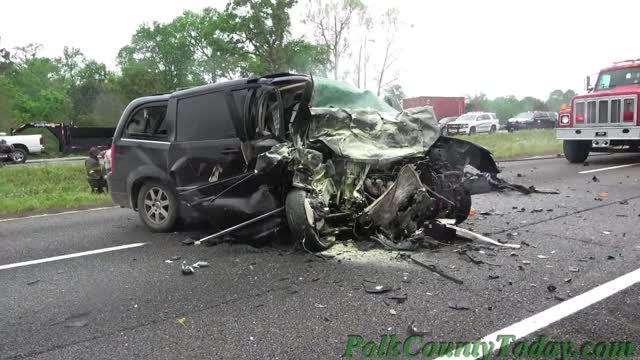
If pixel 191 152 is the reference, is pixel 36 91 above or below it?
above

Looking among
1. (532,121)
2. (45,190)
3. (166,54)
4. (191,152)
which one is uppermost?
(166,54)

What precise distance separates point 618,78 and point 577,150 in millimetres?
2158

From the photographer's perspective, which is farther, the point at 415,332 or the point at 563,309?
the point at 563,309

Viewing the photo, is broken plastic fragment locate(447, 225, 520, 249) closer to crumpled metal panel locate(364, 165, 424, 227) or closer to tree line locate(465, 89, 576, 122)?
crumpled metal panel locate(364, 165, 424, 227)

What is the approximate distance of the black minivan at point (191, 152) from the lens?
18.0ft

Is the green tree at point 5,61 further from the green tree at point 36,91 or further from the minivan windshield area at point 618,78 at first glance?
the minivan windshield area at point 618,78

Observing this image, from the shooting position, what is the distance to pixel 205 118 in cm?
587

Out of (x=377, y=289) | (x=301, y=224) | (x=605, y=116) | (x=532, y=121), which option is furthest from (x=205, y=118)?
(x=532, y=121)

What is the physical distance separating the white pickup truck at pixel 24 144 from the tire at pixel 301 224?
2266cm

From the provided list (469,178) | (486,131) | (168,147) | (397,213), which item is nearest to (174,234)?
(168,147)

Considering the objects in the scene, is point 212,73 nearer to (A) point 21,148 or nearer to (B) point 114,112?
(B) point 114,112

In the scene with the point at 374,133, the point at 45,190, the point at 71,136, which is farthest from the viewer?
the point at 71,136

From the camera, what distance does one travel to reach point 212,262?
495 centimetres

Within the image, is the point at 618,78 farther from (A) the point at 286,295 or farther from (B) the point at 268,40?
(B) the point at 268,40
